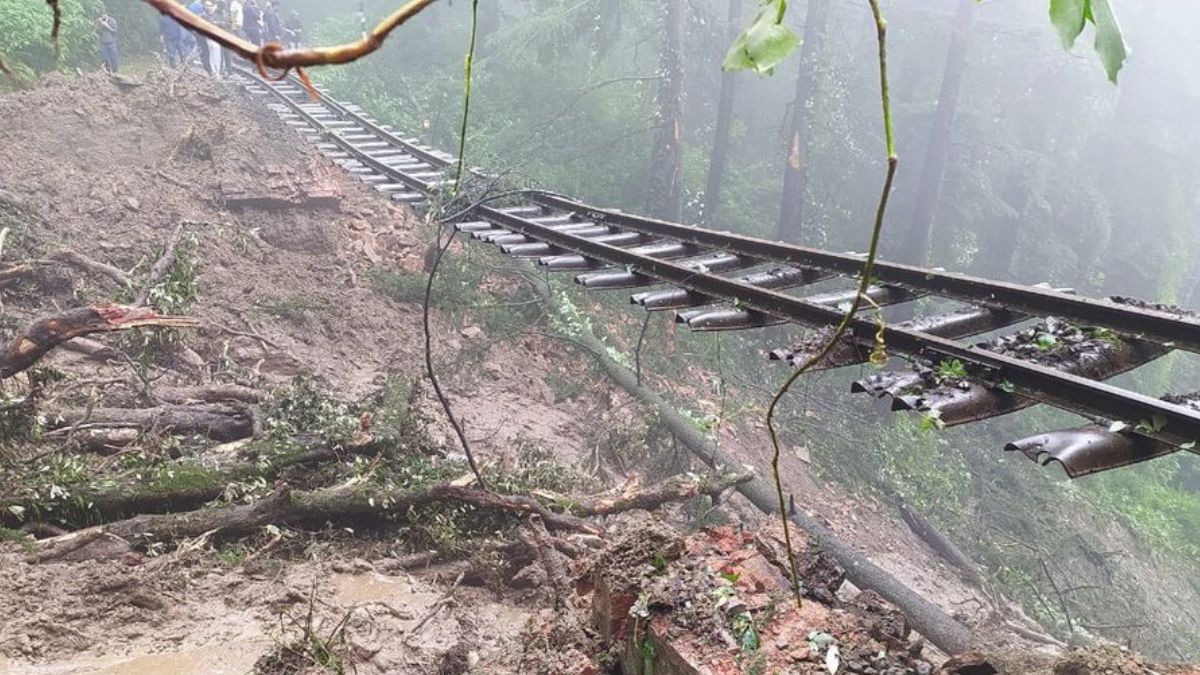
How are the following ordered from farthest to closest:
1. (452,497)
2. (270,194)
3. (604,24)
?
(604,24), (270,194), (452,497)

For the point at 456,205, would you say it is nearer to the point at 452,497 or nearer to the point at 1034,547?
the point at 452,497

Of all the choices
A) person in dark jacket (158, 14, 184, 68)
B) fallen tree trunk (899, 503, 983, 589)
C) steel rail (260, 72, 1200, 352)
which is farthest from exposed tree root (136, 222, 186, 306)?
fallen tree trunk (899, 503, 983, 589)

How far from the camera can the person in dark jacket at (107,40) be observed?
47.1ft

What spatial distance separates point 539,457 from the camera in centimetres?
769

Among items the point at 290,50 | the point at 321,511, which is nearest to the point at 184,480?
the point at 321,511

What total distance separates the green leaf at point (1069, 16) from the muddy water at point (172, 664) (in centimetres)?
446

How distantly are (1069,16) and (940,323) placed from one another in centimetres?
343

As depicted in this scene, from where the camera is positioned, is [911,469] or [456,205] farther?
[911,469]

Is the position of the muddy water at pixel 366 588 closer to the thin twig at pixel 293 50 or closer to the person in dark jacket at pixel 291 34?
the thin twig at pixel 293 50

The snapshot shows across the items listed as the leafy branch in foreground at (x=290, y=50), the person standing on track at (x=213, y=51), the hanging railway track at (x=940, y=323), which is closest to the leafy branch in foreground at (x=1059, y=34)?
the leafy branch in foreground at (x=290, y=50)

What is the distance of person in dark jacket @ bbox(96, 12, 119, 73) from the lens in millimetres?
14352

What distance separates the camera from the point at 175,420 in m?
6.07

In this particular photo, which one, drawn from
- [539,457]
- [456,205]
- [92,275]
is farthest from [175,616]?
[92,275]

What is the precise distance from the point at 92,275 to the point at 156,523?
4.41m
